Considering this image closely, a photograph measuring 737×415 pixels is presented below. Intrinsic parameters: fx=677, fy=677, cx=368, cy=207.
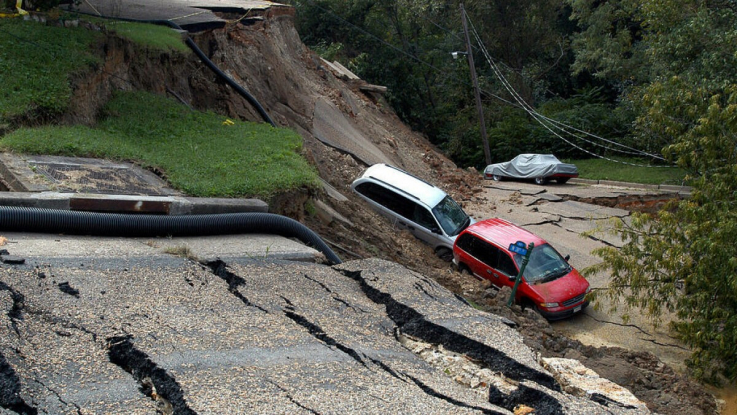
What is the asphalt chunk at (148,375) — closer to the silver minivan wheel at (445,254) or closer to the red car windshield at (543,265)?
the red car windshield at (543,265)

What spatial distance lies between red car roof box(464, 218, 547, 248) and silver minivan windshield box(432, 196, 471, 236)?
0.94 meters

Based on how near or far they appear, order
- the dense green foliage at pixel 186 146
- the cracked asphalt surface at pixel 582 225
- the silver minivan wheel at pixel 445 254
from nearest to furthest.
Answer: the dense green foliage at pixel 186 146 < the cracked asphalt surface at pixel 582 225 < the silver minivan wheel at pixel 445 254

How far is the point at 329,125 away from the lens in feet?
65.5

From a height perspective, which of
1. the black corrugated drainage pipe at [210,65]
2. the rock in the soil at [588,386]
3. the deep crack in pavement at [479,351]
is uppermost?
the black corrugated drainage pipe at [210,65]

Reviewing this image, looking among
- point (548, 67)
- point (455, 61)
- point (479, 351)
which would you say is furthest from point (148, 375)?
point (548, 67)

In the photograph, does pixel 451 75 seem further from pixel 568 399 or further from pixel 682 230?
pixel 568 399

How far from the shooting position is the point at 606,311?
13359 mm

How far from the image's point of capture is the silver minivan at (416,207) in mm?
15203

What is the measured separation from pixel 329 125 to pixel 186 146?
8739 mm

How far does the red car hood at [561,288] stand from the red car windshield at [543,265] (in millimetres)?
146

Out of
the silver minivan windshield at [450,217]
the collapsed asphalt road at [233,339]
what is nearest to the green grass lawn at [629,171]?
the silver minivan windshield at [450,217]

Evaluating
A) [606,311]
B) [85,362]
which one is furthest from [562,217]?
[85,362]

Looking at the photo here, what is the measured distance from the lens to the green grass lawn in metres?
24.7

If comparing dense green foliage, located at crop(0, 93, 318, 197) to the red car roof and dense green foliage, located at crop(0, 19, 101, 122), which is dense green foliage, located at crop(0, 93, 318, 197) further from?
the red car roof
